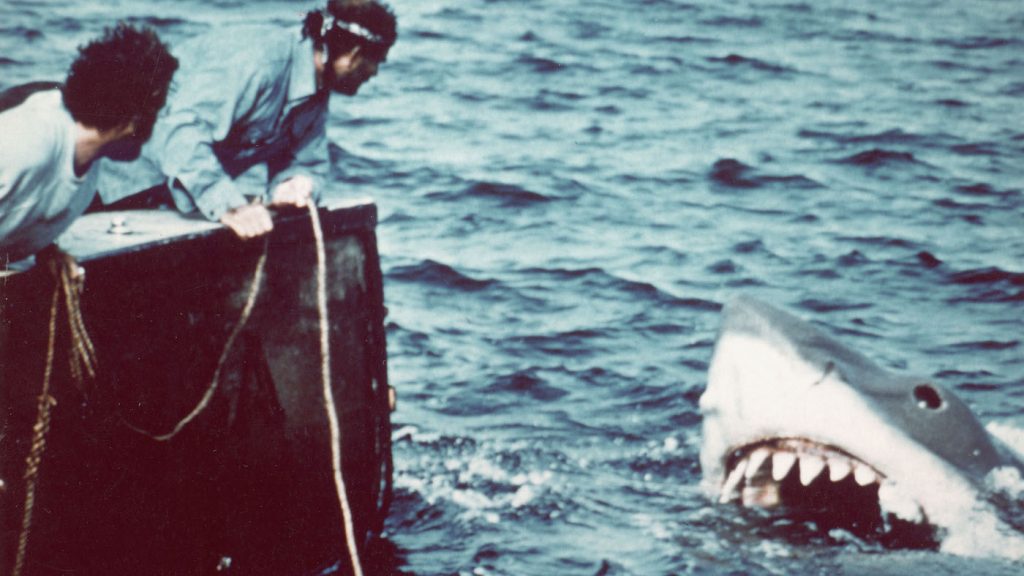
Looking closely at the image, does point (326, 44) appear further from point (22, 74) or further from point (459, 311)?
point (22, 74)

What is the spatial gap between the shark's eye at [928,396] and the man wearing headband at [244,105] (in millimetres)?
1914

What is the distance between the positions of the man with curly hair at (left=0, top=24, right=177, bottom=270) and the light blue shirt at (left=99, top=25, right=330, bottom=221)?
24.2 inches

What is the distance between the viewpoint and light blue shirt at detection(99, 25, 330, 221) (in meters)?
3.52

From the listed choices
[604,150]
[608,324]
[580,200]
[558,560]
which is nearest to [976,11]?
[604,150]

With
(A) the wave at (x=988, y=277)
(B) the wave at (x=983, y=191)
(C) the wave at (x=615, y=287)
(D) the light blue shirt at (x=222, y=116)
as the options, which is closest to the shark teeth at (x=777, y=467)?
(D) the light blue shirt at (x=222, y=116)

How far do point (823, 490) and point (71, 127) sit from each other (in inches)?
115

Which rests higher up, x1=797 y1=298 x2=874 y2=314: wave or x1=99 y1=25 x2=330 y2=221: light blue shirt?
x1=99 y1=25 x2=330 y2=221: light blue shirt

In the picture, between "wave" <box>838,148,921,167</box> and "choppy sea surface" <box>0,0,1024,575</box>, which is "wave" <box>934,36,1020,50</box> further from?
"wave" <box>838,148,921,167</box>

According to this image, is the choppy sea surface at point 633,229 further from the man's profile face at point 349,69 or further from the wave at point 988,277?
the man's profile face at point 349,69

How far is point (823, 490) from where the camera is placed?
4574mm

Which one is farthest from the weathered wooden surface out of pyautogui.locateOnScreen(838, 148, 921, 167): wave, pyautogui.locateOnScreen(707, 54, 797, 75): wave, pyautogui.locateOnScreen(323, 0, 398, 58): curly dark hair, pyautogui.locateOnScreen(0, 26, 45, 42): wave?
pyautogui.locateOnScreen(707, 54, 797, 75): wave

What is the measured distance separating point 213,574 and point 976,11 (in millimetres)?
14730

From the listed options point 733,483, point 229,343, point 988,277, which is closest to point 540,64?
point 988,277

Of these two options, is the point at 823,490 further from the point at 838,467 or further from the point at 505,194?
the point at 505,194
